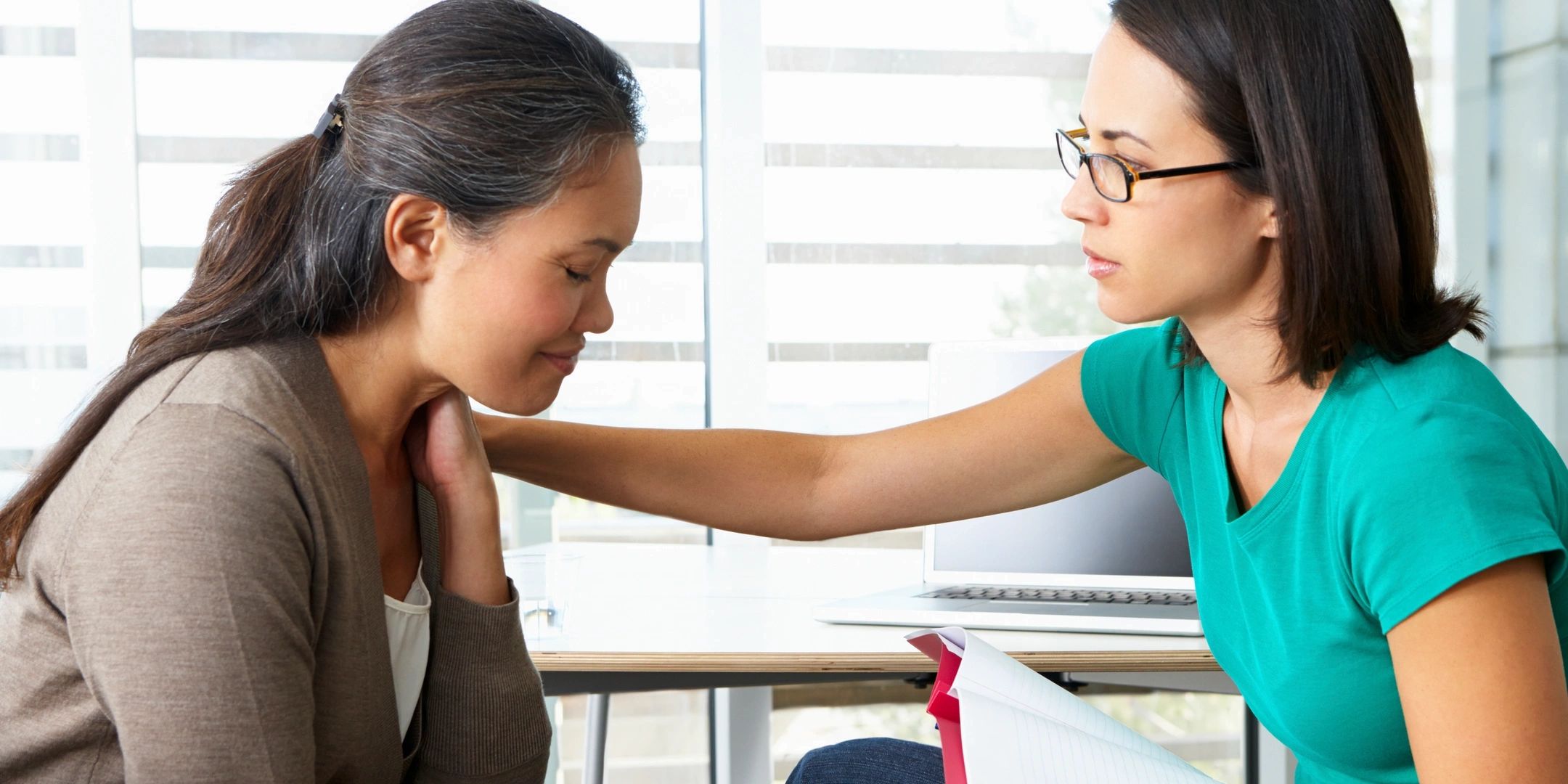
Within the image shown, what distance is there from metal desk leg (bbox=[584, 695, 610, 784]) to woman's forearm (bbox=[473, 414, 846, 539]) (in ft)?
2.55

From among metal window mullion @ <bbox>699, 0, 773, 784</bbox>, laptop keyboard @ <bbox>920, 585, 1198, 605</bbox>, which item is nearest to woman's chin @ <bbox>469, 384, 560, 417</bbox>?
laptop keyboard @ <bbox>920, 585, 1198, 605</bbox>

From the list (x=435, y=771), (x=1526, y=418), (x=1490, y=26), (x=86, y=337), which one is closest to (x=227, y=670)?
(x=435, y=771)

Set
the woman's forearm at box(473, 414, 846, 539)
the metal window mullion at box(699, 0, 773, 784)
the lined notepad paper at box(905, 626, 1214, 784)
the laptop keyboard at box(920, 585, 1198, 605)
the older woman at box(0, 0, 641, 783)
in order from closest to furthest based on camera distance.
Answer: the older woman at box(0, 0, 641, 783) < the lined notepad paper at box(905, 626, 1214, 784) < the woman's forearm at box(473, 414, 846, 539) < the laptop keyboard at box(920, 585, 1198, 605) < the metal window mullion at box(699, 0, 773, 784)

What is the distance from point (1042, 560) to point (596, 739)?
A: 799mm

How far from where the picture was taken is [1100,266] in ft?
3.41

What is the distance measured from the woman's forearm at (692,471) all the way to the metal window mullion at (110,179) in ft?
6.02

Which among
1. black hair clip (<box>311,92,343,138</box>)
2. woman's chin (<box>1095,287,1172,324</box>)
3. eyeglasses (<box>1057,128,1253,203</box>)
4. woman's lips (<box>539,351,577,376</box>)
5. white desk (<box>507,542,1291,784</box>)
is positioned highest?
black hair clip (<box>311,92,343,138</box>)

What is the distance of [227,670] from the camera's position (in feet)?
2.45

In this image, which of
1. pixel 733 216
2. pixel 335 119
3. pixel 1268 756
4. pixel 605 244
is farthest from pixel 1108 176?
pixel 733 216

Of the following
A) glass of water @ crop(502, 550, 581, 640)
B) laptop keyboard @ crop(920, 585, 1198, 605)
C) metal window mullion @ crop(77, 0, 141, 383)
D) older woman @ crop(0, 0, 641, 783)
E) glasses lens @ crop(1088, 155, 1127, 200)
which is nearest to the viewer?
older woman @ crop(0, 0, 641, 783)

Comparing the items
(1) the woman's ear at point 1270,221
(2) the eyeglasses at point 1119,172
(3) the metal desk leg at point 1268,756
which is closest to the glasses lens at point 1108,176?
(2) the eyeglasses at point 1119,172

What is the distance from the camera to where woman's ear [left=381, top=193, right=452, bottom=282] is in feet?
3.17

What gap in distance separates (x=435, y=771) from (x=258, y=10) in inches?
87.4

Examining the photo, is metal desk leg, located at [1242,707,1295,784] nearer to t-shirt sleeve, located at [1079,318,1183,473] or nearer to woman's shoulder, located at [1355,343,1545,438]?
t-shirt sleeve, located at [1079,318,1183,473]
